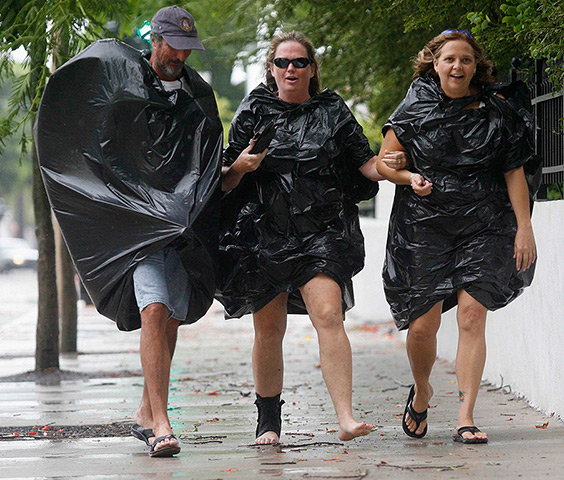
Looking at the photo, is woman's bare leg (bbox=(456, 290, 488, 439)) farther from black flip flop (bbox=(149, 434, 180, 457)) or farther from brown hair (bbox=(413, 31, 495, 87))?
black flip flop (bbox=(149, 434, 180, 457))

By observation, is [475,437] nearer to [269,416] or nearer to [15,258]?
[269,416]

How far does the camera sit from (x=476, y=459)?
4.69 m

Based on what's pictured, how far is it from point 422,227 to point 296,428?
146 centimetres

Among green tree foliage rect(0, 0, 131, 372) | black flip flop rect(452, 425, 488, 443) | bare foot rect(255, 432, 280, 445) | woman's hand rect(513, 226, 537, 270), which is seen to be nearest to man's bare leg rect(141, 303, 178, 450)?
bare foot rect(255, 432, 280, 445)

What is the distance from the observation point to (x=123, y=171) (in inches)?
203

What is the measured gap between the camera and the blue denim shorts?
16.3 feet

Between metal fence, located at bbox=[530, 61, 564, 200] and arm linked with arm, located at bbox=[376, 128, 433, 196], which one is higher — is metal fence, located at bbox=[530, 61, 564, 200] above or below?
above

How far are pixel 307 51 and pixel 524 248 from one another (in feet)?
4.97

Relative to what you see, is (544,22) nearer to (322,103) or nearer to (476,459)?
(322,103)

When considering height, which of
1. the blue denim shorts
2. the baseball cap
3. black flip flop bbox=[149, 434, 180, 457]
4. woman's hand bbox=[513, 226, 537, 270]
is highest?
the baseball cap

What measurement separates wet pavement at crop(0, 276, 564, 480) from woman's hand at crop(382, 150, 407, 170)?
4.67 feet

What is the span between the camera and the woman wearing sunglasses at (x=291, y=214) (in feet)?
16.7

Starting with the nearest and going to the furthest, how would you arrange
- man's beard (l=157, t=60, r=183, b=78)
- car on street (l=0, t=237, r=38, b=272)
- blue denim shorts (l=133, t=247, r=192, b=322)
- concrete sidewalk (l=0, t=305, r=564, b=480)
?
concrete sidewalk (l=0, t=305, r=564, b=480), blue denim shorts (l=133, t=247, r=192, b=322), man's beard (l=157, t=60, r=183, b=78), car on street (l=0, t=237, r=38, b=272)

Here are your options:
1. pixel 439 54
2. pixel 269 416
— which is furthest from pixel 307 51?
pixel 269 416
